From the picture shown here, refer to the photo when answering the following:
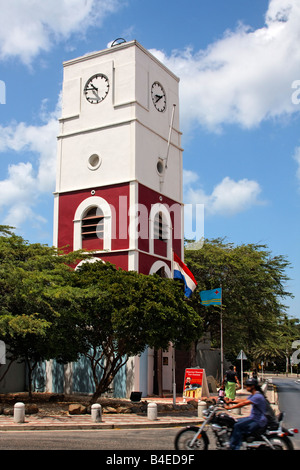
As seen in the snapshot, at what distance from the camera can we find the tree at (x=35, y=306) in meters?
18.5

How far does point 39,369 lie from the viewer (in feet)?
96.9

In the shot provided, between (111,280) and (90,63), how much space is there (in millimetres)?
16102

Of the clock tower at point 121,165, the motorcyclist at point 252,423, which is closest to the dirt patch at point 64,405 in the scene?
the clock tower at point 121,165

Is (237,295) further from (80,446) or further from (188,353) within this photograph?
(80,446)

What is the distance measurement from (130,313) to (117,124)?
13.7 m

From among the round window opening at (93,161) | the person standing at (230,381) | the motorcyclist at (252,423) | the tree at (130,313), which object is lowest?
the person standing at (230,381)

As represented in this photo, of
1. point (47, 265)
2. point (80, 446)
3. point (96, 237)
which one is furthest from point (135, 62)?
point (80, 446)

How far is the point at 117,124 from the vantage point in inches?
1185

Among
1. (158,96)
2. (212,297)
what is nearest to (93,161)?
(158,96)

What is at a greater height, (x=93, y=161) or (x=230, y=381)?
(x=93, y=161)

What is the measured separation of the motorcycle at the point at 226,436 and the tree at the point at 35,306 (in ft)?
27.6

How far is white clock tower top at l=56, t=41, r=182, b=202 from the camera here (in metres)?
29.8

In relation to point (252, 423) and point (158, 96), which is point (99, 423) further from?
point (158, 96)

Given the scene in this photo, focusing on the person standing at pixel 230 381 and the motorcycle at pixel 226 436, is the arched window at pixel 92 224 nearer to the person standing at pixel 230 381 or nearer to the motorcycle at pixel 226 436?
the person standing at pixel 230 381
